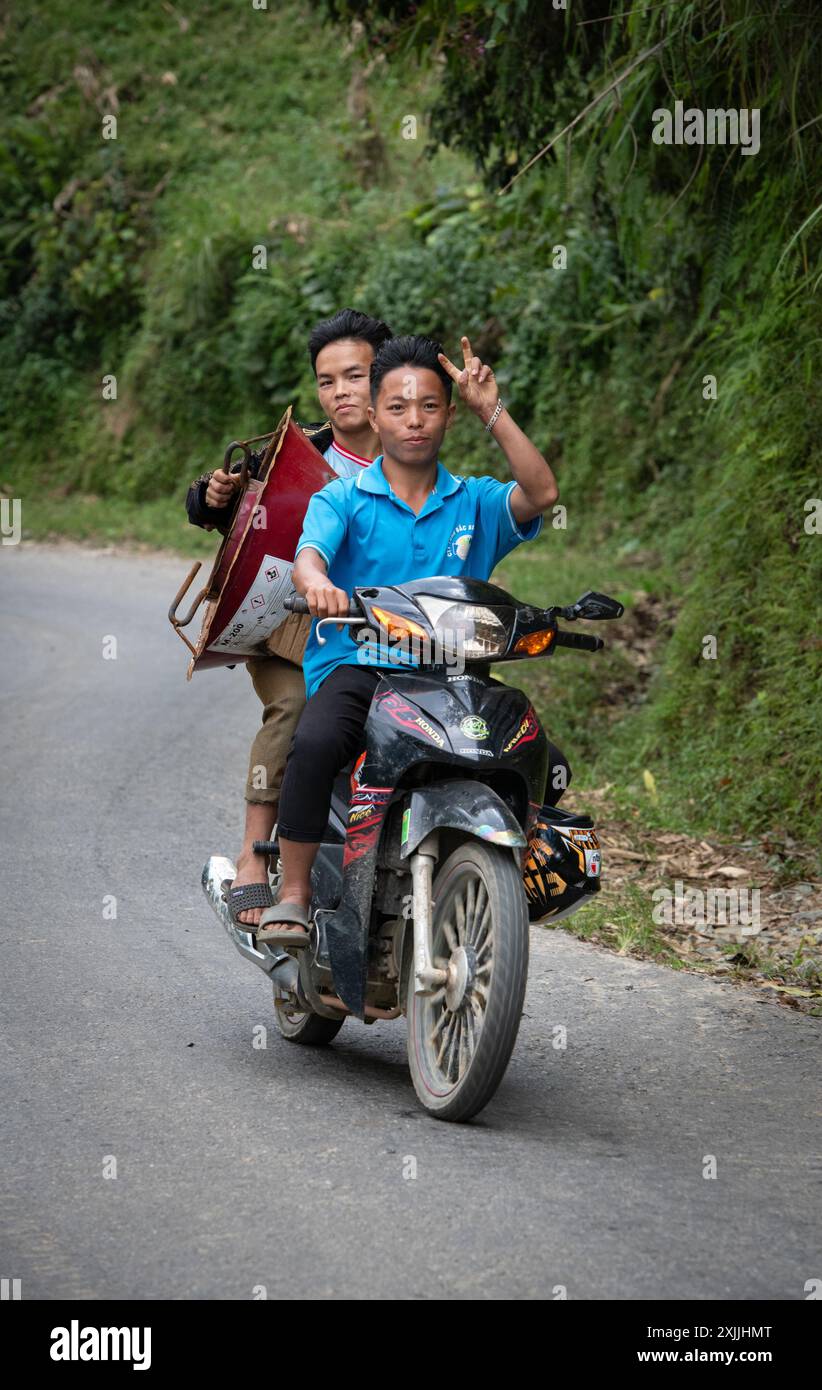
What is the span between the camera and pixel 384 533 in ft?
15.0

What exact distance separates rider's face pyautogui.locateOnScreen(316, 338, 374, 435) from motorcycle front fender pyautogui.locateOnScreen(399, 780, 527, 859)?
159 centimetres

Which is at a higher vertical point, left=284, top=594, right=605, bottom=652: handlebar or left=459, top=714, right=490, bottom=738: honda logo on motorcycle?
left=284, top=594, right=605, bottom=652: handlebar

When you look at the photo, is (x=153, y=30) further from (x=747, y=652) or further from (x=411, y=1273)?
(x=411, y=1273)

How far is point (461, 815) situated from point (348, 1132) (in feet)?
2.82

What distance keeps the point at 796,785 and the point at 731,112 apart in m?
3.01

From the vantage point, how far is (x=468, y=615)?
417cm

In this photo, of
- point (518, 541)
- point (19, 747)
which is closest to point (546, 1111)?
point (518, 541)

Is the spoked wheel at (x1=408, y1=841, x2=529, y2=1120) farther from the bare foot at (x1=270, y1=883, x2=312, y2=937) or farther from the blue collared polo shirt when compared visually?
the blue collared polo shirt

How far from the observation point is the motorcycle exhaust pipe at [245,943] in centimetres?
478

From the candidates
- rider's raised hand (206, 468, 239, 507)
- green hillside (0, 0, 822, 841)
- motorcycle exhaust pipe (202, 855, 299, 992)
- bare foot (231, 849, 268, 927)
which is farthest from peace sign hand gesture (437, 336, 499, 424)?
green hillside (0, 0, 822, 841)

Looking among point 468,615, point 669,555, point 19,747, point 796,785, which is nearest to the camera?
point 468,615

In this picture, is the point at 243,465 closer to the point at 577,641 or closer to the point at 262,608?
the point at 262,608

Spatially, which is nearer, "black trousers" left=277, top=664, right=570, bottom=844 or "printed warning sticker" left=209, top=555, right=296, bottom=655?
"black trousers" left=277, top=664, right=570, bottom=844

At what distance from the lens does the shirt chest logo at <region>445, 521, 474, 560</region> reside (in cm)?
460
